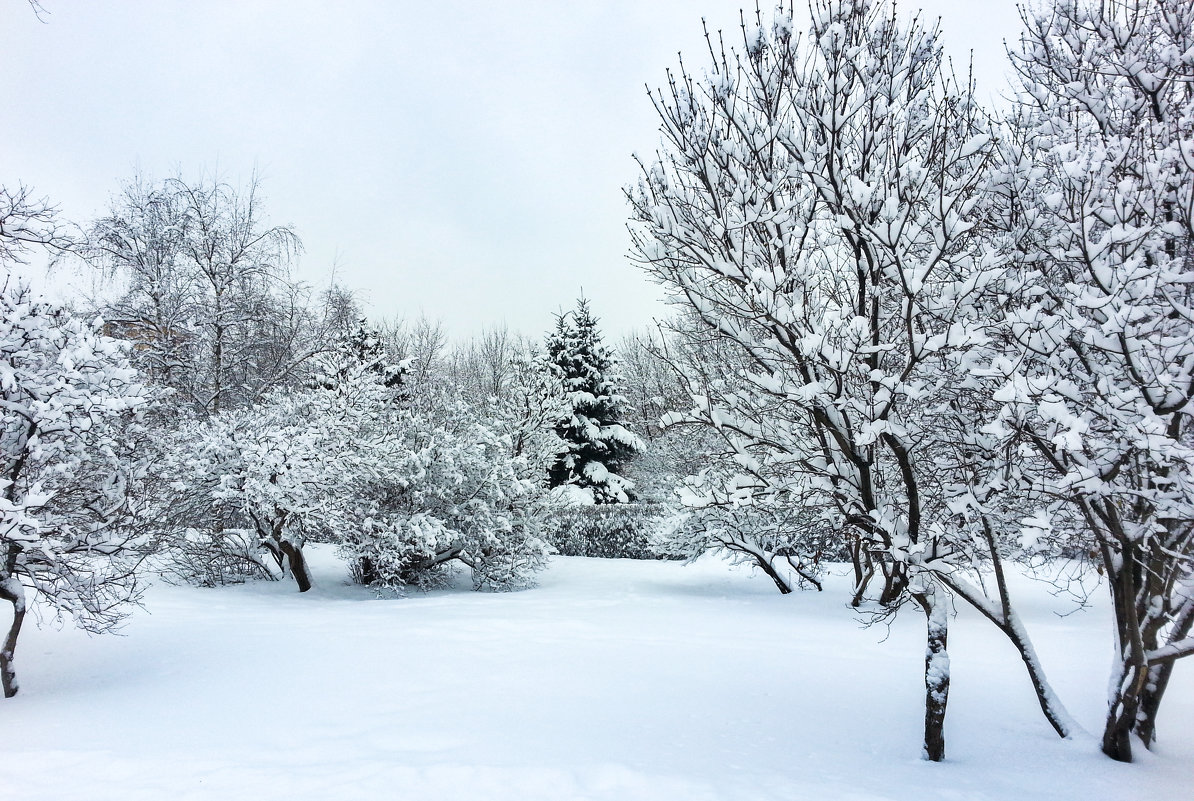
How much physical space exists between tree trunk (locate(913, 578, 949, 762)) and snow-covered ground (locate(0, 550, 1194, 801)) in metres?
0.17

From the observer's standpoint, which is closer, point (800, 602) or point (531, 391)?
point (800, 602)

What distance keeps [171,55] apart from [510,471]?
8594 millimetres

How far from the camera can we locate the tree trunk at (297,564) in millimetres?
11742

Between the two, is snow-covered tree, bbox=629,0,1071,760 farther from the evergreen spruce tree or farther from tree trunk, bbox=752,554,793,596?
the evergreen spruce tree

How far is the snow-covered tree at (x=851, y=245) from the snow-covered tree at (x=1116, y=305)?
41cm

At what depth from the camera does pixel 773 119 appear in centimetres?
435

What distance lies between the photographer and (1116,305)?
11.8 ft

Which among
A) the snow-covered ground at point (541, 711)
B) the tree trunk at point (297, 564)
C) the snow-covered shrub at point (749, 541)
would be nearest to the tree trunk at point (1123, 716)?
the snow-covered ground at point (541, 711)

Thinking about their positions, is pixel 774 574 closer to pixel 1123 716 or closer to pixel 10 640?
pixel 1123 716

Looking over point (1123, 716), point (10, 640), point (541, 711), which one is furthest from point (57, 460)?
point (1123, 716)

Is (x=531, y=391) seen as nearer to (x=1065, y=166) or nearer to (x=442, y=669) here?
(x=442, y=669)

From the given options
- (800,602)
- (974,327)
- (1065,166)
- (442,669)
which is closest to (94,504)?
(442,669)

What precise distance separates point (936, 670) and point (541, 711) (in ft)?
9.70

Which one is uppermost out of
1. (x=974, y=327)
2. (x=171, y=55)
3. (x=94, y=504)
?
(x=171, y=55)
